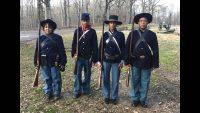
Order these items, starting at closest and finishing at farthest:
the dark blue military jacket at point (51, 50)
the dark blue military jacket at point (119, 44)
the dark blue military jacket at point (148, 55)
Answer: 1. the dark blue military jacket at point (148, 55)
2. the dark blue military jacket at point (119, 44)
3. the dark blue military jacket at point (51, 50)

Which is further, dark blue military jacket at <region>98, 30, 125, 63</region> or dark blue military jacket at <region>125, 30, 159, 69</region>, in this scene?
dark blue military jacket at <region>98, 30, 125, 63</region>

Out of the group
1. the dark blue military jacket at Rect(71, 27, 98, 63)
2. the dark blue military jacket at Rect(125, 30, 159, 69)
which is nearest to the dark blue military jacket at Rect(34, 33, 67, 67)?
the dark blue military jacket at Rect(71, 27, 98, 63)

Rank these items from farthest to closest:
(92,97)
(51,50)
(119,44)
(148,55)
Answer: (92,97) → (51,50) → (119,44) → (148,55)

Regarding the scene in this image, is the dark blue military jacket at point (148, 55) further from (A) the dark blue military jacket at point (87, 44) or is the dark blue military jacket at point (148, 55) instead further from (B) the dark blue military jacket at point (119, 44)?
(A) the dark blue military jacket at point (87, 44)

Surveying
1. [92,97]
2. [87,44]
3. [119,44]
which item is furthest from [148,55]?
[92,97]

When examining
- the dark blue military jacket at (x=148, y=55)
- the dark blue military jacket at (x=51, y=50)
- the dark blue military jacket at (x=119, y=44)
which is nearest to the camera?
the dark blue military jacket at (x=148, y=55)

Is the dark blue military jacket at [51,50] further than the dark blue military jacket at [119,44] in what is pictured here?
Yes

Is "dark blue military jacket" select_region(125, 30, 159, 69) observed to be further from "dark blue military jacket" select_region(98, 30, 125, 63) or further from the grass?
the grass

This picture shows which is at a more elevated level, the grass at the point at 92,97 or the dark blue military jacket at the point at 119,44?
the dark blue military jacket at the point at 119,44

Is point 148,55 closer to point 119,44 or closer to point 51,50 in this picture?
point 119,44

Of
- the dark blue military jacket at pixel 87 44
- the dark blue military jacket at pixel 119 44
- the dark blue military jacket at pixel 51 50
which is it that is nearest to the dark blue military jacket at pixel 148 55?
the dark blue military jacket at pixel 119 44

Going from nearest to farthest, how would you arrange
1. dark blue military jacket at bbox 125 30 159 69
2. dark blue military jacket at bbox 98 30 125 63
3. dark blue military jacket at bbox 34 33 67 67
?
dark blue military jacket at bbox 125 30 159 69 → dark blue military jacket at bbox 98 30 125 63 → dark blue military jacket at bbox 34 33 67 67
